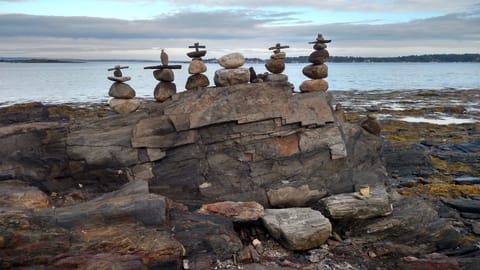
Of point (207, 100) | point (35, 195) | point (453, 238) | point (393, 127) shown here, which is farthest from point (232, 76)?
point (393, 127)

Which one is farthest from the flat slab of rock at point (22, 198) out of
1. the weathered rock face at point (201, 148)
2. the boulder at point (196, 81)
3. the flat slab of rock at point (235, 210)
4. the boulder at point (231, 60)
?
the boulder at point (231, 60)

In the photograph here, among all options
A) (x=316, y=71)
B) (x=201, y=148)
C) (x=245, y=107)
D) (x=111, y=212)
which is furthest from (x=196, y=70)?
(x=111, y=212)

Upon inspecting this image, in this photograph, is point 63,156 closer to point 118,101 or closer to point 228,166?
point 118,101

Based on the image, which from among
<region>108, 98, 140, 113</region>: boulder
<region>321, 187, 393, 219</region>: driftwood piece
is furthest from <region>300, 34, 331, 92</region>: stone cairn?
<region>108, 98, 140, 113</region>: boulder

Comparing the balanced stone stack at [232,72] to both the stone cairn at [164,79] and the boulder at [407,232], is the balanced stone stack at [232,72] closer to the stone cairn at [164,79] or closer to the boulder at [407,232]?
the stone cairn at [164,79]

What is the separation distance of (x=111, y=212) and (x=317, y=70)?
11.8 metres

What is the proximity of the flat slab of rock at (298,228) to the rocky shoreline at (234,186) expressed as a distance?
0.20 feet

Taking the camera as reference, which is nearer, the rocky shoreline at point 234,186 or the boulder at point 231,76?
the rocky shoreline at point 234,186

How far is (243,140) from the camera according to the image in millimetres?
18266

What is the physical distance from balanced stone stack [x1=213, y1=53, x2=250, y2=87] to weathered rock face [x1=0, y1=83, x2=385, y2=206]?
423 millimetres

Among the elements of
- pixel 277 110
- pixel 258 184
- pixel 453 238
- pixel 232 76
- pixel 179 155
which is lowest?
pixel 453 238

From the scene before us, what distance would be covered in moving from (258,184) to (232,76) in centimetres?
479

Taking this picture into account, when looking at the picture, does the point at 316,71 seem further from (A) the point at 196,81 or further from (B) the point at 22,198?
(B) the point at 22,198

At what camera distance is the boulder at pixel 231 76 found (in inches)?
744
